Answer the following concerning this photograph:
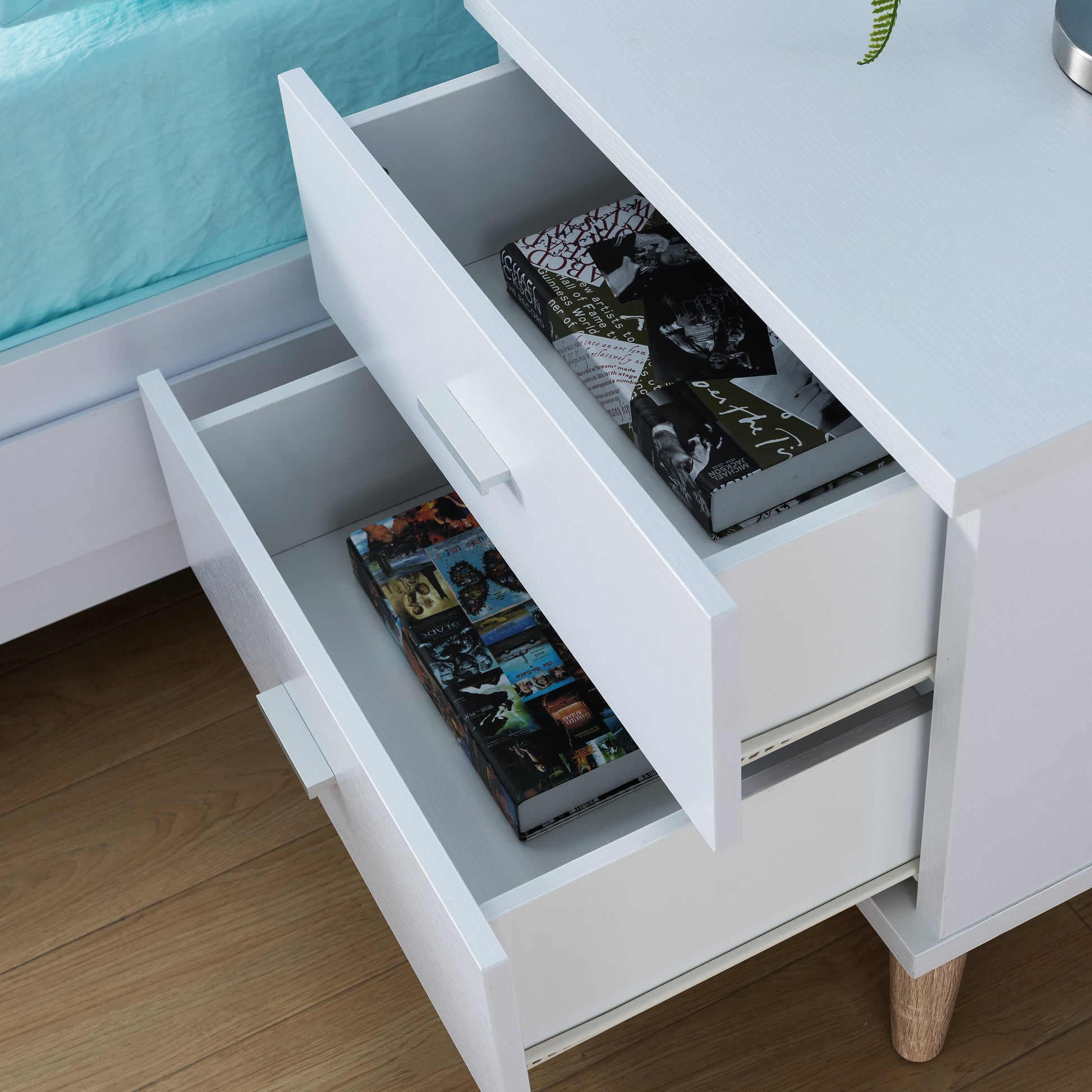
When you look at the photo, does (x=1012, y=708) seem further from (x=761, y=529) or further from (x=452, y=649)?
(x=452, y=649)

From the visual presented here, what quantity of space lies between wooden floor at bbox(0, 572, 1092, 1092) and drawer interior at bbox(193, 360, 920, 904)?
22 centimetres

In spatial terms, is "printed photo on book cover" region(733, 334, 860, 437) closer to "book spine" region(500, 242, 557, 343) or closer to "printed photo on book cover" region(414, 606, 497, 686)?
"book spine" region(500, 242, 557, 343)

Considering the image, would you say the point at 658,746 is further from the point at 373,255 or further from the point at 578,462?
the point at 373,255

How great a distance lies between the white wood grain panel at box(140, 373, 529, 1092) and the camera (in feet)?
2.05

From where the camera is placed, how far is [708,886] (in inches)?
27.7

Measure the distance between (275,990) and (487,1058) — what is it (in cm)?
36

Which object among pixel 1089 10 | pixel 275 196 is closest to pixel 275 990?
pixel 275 196

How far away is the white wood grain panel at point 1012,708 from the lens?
586mm

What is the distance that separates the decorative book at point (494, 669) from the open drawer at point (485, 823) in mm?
24

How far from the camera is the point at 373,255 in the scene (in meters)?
0.77

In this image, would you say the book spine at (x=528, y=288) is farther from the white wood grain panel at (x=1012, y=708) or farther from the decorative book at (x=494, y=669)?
the white wood grain panel at (x=1012, y=708)

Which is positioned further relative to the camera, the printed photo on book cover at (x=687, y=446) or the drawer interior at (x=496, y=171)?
the drawer interior at (x=496, y=171)

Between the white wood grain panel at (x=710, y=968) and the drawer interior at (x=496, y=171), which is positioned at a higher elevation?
the drawer interior at (x=496, y=171)

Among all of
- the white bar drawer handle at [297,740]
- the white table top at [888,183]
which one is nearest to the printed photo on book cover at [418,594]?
the white bar drawer handle at [297,740]
